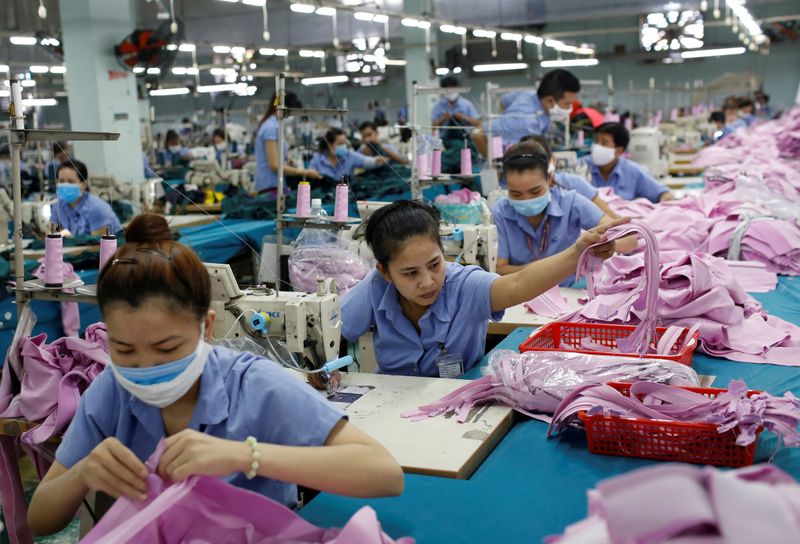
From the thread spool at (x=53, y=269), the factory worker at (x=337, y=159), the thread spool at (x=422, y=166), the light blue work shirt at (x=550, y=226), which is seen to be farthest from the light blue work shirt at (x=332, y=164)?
the thread spool at (x=53, y=269)

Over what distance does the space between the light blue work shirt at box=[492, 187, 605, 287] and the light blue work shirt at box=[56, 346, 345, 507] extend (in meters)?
2.65

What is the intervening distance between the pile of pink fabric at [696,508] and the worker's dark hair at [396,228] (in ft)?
5.56

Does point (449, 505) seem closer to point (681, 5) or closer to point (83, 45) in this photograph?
point (83, 45)

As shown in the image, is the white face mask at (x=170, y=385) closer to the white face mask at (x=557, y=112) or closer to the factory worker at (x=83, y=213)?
the factory worker at (x=83, y=213)

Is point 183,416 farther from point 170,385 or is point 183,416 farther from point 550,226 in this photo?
point 550,226

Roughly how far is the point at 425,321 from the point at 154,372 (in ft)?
4.46

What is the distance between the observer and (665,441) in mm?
1864

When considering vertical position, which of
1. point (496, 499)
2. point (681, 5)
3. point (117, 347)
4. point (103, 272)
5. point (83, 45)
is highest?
point (681, 5)

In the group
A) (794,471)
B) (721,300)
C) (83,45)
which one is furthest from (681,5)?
(794,471)

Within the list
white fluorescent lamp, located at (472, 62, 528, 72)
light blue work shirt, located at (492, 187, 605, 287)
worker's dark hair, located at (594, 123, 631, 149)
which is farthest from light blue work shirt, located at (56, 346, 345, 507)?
white fluorescent lamp, located at (472, 62, 528, 72)

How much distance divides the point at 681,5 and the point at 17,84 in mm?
16728

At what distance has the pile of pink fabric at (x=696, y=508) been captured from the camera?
87 centimetres

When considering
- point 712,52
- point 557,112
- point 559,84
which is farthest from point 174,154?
point 712,52

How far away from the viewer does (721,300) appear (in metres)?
2.80
